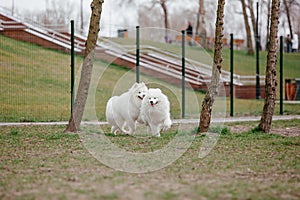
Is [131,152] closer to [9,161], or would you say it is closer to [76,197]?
[9,161]

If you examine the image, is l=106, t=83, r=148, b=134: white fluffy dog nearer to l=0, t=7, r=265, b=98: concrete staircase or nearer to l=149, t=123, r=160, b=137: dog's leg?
l=149, t=123, r=160, b=137: dog's leg

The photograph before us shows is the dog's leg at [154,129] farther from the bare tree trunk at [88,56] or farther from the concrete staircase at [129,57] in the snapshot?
the concrete staircase at [129,57]

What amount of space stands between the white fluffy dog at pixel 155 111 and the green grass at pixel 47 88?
4.34 m

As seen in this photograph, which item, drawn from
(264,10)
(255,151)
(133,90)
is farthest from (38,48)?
(264,10)

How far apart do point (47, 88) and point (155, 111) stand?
8.73 meters

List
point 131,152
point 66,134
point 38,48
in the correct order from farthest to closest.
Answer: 1. point 38,48
2. point 66,134
3. point 131,152

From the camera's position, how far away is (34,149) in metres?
9.59

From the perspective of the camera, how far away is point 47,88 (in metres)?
19.6

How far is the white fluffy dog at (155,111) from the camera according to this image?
11.7m

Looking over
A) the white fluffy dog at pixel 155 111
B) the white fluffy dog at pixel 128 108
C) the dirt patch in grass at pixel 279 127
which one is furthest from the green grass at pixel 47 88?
the white fluffy dog at pixel 155 111

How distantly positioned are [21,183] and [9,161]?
6.01 feet

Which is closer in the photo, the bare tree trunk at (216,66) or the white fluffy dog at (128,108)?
the bare tree trunk at (216,66)

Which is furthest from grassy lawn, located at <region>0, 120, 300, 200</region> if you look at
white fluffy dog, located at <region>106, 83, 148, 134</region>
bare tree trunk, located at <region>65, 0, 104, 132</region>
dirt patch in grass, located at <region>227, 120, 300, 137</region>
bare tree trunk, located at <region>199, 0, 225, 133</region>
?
dirt patch in grass, located at <region>227, 120, 300, 137</region>

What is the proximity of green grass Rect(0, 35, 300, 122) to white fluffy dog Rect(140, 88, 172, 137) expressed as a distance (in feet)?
14.2
